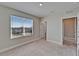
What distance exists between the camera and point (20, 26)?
5270mm

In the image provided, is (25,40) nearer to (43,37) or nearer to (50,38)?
(50,38)

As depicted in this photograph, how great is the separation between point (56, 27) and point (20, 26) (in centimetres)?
245

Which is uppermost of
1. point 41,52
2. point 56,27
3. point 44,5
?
point 44,5

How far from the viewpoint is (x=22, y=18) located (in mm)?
5430

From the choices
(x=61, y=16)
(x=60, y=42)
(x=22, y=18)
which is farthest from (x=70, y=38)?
(x=22, y=18)

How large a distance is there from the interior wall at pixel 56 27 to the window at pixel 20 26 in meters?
1.57

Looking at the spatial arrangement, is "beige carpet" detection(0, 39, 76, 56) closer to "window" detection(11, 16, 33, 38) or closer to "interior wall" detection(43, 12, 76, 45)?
"window" detection(11, 16, 33, 38)

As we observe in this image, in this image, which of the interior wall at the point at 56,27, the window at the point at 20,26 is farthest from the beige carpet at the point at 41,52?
the interior wall at the point at 56,27

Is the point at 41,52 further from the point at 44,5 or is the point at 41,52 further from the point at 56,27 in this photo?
the point at 56,27

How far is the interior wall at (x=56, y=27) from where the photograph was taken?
5.61 m

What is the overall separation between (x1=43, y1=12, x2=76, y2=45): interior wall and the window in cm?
157

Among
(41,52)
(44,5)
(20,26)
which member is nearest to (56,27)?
(20,26)

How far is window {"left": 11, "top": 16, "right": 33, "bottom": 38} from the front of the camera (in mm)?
4672

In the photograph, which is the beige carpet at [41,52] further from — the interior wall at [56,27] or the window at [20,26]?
the interior wall at [56,27]
